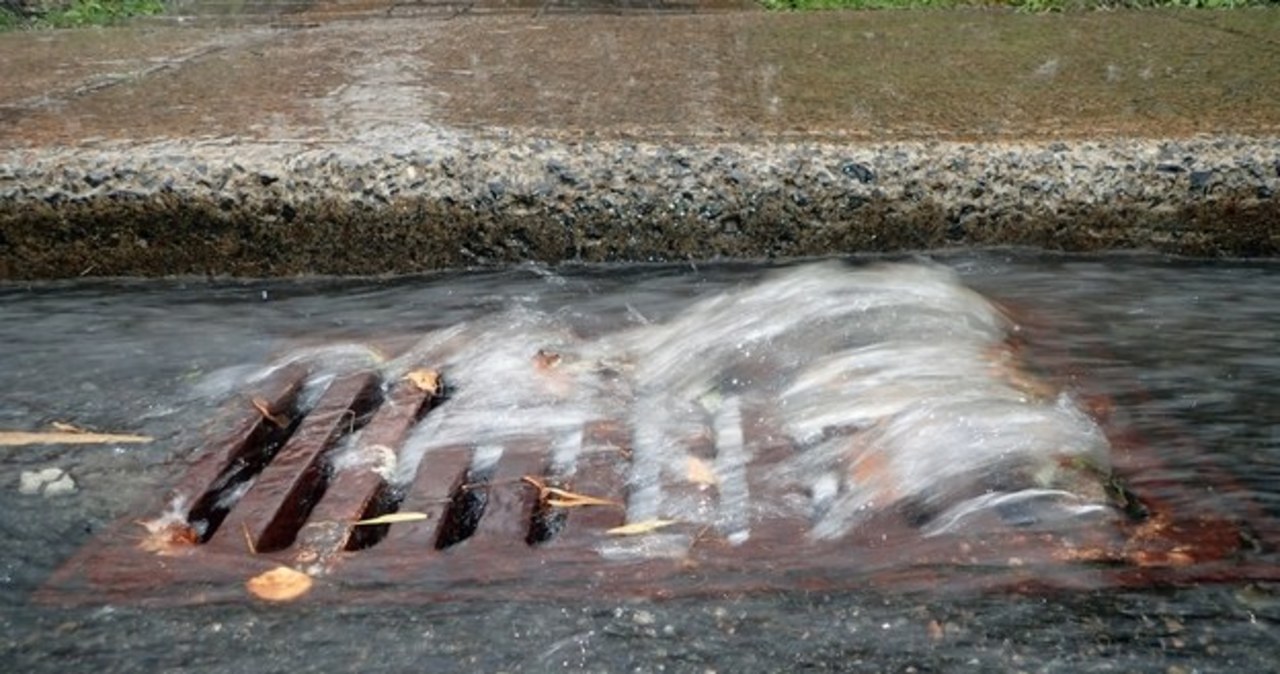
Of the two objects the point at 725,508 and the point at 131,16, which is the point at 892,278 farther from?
the point at 131,16

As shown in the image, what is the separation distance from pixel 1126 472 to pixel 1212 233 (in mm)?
914

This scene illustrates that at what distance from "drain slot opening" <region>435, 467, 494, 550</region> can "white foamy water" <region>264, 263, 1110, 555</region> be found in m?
0.08

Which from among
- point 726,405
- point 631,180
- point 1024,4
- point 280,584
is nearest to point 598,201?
point 631,180

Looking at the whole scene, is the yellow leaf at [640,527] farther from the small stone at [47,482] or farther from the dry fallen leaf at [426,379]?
the small stone at [47,482]

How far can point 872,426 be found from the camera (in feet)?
5.52

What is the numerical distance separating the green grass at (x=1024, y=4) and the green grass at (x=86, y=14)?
83.7 inches

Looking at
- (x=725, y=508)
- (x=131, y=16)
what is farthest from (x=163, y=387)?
(x=131, y=16)

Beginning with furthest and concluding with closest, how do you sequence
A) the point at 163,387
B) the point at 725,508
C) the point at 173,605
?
1. the point at 163,387
2. the point at 725,508
3. the point at 173,605

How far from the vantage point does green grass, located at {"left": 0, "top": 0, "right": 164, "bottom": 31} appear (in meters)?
4.46

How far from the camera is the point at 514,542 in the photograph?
143 centimetres

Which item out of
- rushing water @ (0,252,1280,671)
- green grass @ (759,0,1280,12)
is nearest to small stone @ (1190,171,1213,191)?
→ rushing water @ (0,252,1280,671)

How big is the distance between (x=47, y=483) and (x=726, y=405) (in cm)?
83

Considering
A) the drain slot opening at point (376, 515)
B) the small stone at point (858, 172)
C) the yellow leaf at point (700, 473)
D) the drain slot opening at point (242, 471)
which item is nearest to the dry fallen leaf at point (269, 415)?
the drain slot opening at point (242, 471)

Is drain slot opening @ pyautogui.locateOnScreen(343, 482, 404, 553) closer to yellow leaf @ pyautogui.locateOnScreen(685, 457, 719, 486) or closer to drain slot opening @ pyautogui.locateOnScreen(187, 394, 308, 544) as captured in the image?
drain slot opening @ pyautogui.locateOnScreen(187, 394, 308, 544)
